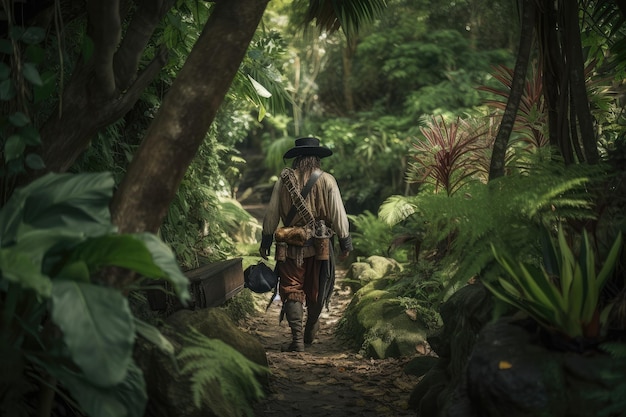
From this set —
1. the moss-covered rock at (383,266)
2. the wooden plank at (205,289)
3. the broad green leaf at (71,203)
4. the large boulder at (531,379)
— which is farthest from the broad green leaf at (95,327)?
the moss-covered rock at (383,266)

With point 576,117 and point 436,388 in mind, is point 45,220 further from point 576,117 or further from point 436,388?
point 576,117

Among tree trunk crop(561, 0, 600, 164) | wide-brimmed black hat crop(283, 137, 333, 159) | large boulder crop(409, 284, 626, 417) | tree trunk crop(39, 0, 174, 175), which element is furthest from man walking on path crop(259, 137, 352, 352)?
large boulder crop(409, 284, 626, 417)

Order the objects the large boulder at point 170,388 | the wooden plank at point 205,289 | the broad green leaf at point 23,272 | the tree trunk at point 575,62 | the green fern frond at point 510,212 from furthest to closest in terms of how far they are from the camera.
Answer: the wooden plank at point 205,289, the tree trunk at point 575,62, the large boulder at point 170,388, the green fern frond at point 510,212, the broad green leaf at point 23,272

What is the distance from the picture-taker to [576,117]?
14.9 ft

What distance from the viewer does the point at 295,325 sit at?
6.52 m

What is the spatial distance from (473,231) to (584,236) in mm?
611

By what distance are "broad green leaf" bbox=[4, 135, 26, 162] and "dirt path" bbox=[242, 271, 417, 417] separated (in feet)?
7.93

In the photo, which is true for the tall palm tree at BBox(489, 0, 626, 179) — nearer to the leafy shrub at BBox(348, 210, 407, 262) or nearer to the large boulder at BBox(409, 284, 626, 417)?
the large boulder at BBox(409, 284, 626, 417)

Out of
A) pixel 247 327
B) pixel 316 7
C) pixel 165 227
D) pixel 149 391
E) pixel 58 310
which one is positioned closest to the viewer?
pixel 58 310

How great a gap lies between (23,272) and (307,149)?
464cm

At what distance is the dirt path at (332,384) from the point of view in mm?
4641

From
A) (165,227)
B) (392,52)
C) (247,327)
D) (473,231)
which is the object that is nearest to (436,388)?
(473,231)

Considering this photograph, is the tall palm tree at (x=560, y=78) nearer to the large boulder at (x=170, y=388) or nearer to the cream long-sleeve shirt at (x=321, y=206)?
the cream long-sleeve shirt at (x=321, y=206)

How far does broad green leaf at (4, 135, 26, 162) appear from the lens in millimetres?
3049
